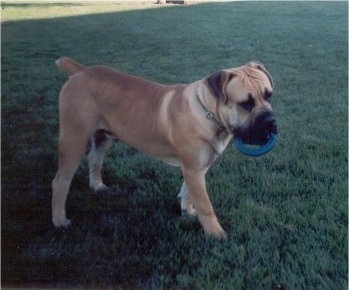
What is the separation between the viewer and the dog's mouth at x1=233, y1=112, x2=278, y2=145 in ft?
10.8

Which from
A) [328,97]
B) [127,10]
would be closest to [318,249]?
[328,97]

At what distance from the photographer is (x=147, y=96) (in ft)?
13.4

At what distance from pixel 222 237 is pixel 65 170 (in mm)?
1426

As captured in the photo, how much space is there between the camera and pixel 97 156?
15.1 ft

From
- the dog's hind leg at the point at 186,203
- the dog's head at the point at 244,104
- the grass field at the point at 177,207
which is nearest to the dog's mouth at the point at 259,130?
the dog's head at the point at 244,104

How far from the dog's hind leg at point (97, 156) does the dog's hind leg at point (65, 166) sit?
53cm

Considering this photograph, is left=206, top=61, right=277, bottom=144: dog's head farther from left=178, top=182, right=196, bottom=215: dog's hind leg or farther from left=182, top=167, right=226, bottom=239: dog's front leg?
left=178, top=182, right=196, bottom=215: dog's hind leg

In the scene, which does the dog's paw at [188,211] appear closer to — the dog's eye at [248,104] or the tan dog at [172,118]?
the tan dog at [172,118]

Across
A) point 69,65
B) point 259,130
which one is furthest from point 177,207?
point 69,65

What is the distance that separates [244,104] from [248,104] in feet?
0.10

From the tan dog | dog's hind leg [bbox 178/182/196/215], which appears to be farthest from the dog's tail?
dog's hind leg [bbox 178/182/196/215]

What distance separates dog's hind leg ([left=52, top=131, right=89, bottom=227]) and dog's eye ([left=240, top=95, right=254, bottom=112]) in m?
1.37

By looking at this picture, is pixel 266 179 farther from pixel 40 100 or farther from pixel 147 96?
pixel 40 100

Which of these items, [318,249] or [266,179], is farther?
[266,179]
